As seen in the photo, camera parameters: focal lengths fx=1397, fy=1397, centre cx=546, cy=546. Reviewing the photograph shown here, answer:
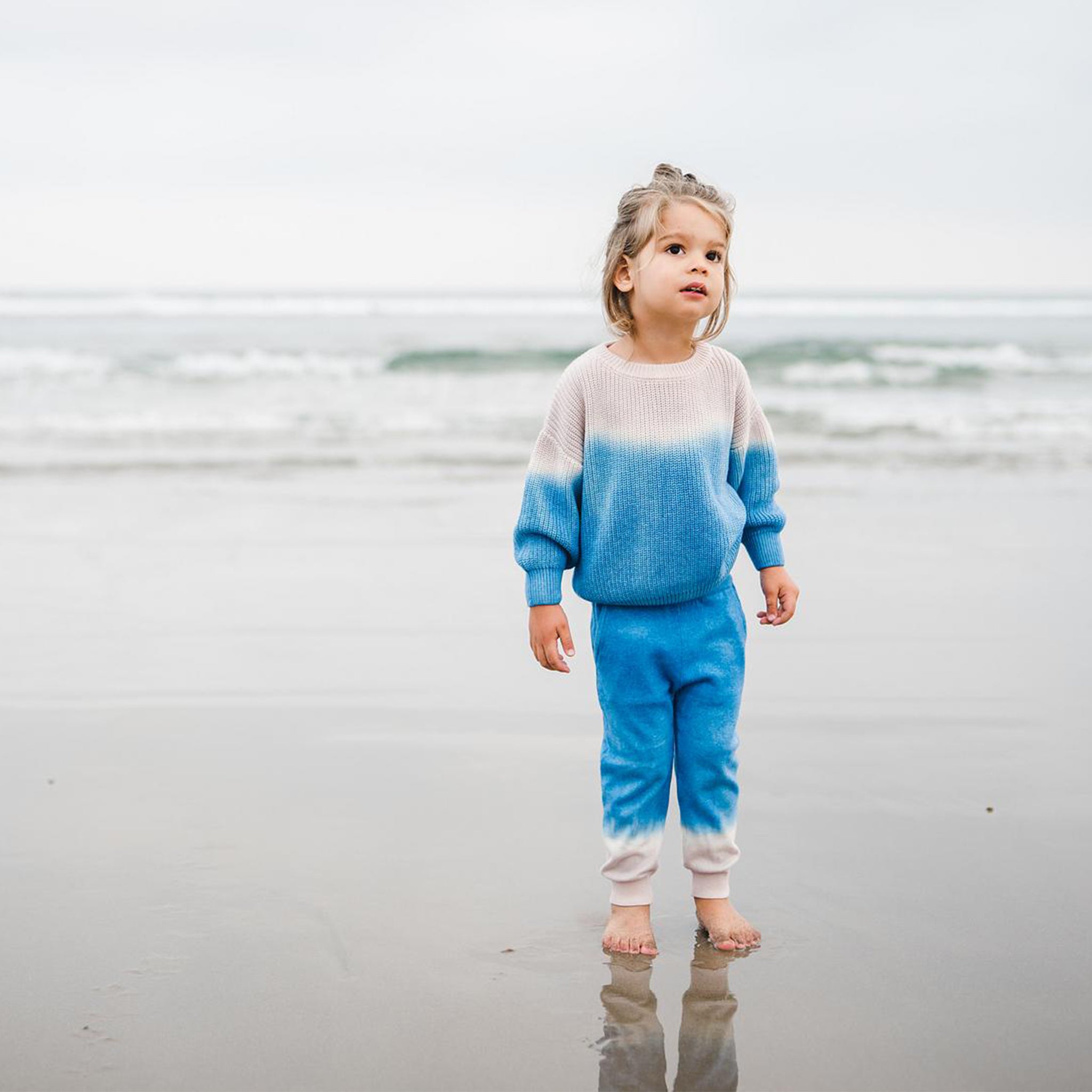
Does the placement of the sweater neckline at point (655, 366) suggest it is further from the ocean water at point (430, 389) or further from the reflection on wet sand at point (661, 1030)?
the reflection on wet sand at point (661, 1030)

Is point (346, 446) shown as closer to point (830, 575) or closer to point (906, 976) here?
point (830, 575)

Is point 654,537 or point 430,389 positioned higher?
point 654,537

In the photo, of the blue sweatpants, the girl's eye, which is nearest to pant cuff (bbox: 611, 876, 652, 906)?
the blue sweatpants

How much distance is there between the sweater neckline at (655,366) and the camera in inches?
101

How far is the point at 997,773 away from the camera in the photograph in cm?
351

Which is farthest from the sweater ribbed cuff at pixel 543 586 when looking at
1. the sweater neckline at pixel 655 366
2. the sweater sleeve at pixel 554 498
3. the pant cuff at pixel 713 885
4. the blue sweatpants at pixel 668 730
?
the pant cuff at pixel 713 885

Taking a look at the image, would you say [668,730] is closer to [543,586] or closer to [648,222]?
[543,586]

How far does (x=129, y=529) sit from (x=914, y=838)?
4668 millimetres

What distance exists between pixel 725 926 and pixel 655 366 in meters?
1.05

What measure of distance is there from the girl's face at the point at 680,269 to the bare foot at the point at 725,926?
110 centimetres

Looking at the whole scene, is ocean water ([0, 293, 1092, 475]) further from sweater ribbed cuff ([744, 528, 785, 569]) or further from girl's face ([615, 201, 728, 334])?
sweater ribbed cuff ([744, 528, 785, 569])

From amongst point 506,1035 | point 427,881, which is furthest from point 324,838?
point 506,1035

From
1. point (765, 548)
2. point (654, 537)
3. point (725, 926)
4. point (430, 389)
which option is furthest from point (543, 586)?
point (430, 389)

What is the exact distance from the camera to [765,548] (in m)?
2.73
